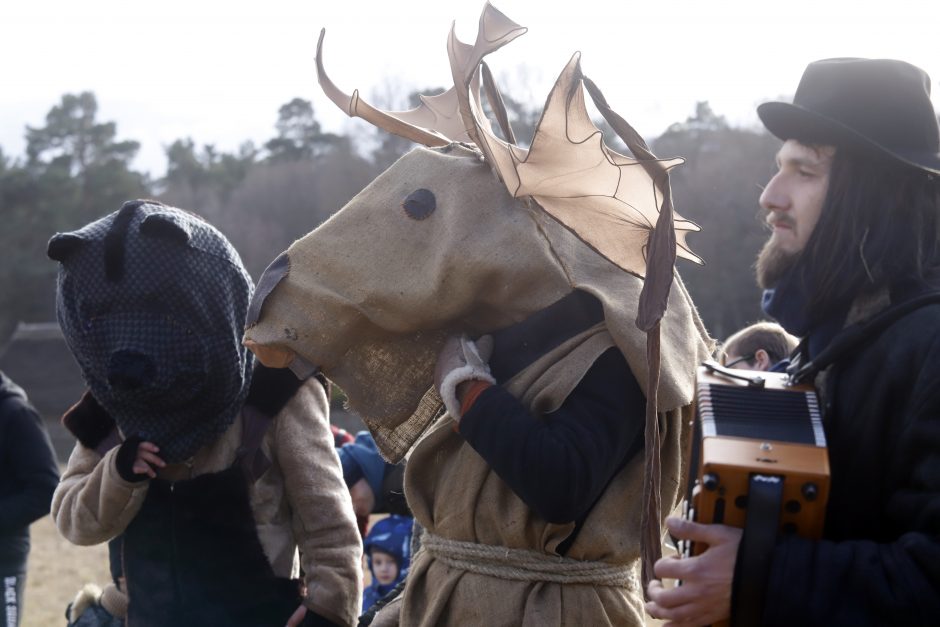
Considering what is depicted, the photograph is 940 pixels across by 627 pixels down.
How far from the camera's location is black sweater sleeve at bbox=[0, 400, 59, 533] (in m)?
Result: 4.46

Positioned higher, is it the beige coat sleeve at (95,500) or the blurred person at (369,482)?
the beige coat sleeve at (95,500)

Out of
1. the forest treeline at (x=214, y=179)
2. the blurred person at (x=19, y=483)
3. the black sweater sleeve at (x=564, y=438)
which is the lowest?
the forest treeline at (x=214, y=179)

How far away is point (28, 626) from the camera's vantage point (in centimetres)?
779

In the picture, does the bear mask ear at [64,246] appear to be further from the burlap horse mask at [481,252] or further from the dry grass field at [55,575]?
the dry grass field at [55,575]

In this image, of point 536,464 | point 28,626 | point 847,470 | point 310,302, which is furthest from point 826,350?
point 28,626

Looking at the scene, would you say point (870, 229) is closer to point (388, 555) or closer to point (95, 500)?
point (95, 500)

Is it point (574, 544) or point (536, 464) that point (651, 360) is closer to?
point (536, 464)

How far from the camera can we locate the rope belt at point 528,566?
7.48 ft

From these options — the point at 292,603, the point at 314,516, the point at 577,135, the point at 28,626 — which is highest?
the point at 577,135

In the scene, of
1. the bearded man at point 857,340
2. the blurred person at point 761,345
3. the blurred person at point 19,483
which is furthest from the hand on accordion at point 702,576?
the blurred person at point 19,483

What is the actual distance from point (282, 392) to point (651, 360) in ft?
4.45

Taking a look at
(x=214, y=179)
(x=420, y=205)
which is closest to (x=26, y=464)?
(x=420, y=205)

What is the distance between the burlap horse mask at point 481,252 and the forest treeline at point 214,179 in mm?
18550

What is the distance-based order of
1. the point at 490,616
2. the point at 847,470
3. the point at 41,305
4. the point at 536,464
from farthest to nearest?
the point at 41,305 < the point at 490,616 < the point at 536,464 < the point at 847,470
